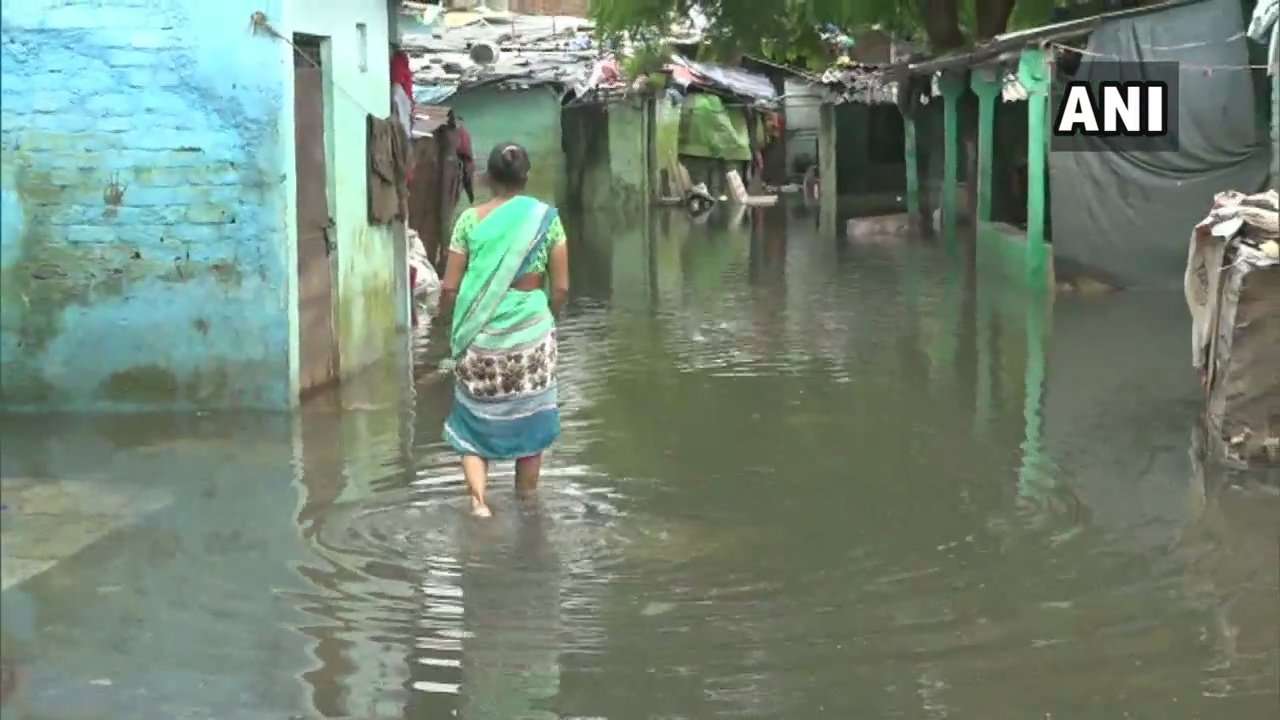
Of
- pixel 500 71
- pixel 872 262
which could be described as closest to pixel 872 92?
pixel 500 71

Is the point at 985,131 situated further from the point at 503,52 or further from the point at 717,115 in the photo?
the point at 717,115

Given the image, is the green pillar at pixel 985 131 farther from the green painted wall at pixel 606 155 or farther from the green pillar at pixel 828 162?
the green painted wall at pixel 606 155

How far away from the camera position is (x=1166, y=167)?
15047 mm

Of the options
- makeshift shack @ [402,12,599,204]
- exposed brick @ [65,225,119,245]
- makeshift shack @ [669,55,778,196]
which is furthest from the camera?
makeshift shack @ [669,55,778,196]

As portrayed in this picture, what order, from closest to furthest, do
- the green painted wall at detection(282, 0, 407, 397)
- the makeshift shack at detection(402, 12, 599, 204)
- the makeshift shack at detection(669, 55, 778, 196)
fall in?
the green painted wall at detection(282, 0, 407, 397), the makeshift shack at detection(402, 12, 599, 204), the makeshift shack at detection(669, 55, 778, 196)

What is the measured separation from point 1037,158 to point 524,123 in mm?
18360

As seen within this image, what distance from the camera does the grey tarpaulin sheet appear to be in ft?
47.7

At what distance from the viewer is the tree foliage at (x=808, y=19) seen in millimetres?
20500

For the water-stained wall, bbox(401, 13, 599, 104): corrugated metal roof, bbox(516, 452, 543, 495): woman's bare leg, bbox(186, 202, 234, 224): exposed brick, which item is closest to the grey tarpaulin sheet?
the water-stained wall

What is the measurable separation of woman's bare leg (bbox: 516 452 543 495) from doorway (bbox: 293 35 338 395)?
2.77 metres

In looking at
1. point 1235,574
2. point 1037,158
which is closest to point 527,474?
point 1235,574

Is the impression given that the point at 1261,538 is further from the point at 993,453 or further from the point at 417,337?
the point at 417,337

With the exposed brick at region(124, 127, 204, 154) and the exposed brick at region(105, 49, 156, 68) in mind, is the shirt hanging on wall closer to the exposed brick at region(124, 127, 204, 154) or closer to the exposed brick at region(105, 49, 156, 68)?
the exposed brick at region(124, 127, 204, 154)

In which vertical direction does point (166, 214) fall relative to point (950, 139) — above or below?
below
